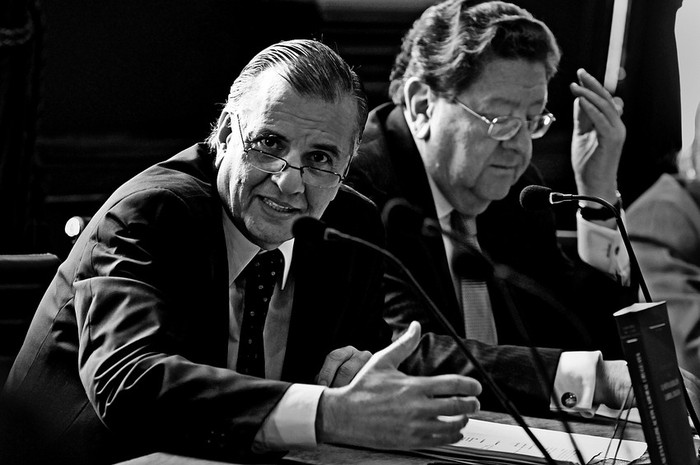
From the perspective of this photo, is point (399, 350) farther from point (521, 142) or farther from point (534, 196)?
point (521, 142)

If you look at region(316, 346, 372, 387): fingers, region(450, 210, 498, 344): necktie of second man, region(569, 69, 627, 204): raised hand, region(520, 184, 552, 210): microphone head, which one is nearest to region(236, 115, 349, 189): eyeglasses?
region(316, 346, 372, 387): fingers

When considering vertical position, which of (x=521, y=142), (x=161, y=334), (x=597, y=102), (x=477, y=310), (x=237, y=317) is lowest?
(x=477, y=310)

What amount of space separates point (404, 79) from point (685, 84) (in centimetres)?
79

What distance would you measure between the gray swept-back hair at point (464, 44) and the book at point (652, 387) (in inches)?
53.3

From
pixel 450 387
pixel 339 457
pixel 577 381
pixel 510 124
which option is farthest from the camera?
pixel 510 124

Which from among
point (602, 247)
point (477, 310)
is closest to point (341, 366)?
point (477, 310)

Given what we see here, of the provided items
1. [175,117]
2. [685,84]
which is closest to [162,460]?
[175,117]

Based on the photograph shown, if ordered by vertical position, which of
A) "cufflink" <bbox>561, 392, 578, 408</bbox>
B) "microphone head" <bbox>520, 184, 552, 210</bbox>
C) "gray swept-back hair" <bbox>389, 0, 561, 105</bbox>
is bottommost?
"cufflink" <bbox>561, 392, 578, 408</bbox>

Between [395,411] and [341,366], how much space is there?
0.43 m

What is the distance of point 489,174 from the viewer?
2.64 metres

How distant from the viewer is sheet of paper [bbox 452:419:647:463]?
1545 millimetres

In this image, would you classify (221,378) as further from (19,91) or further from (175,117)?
(175,117)

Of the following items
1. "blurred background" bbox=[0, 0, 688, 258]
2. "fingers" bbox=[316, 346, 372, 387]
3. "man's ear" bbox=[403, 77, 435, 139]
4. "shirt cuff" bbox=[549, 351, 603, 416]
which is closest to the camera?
"fingers" bbox=[316, 346, 372, 387]

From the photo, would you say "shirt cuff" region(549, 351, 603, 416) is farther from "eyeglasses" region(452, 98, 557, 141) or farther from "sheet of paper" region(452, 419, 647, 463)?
"eyeglasses" region(452, 98, 557, 141)
